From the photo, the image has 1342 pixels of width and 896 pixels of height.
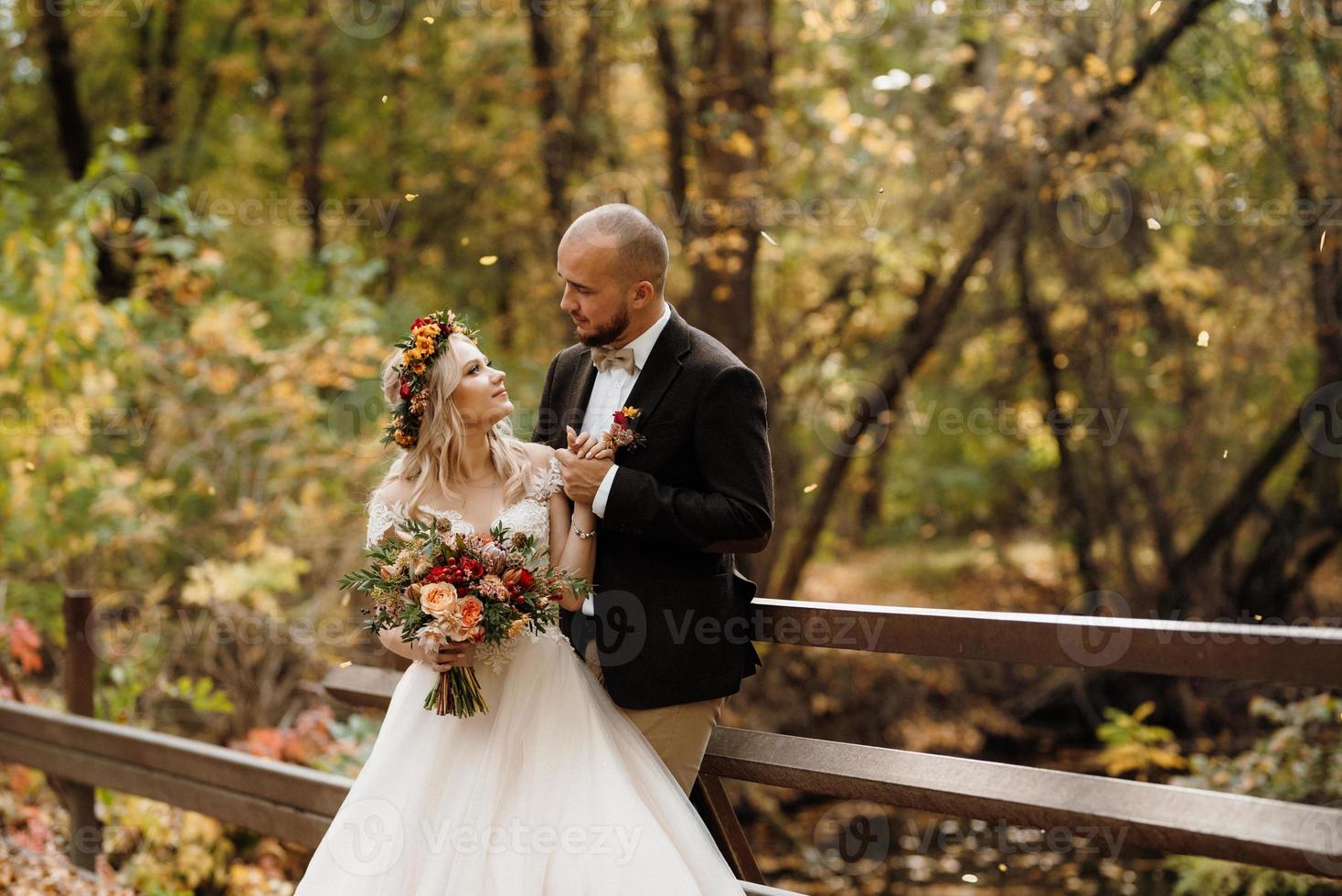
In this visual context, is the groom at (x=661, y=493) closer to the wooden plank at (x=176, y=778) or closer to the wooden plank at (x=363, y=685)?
the wooden plank at (x=363, y=685)

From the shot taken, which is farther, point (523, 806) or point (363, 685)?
point (363, 685)

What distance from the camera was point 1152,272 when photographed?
936 centimetres

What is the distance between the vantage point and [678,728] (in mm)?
3221

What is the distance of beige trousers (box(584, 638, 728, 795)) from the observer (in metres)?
3.20

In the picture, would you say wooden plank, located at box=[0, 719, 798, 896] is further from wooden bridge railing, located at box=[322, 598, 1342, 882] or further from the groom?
wooden bridge railing, located at box=[322, 598, 1342, 882]

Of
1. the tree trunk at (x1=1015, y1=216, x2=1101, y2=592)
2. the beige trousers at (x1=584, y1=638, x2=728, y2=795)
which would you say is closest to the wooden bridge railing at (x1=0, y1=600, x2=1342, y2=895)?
the beige trousers at (x1=584, y1=638, x2=728, y2=795)

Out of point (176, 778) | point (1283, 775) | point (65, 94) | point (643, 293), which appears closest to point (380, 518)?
point (643, 293)

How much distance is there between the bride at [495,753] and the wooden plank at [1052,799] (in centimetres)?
38

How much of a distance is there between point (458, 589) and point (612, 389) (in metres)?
0.71

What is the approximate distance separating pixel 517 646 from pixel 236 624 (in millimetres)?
4549

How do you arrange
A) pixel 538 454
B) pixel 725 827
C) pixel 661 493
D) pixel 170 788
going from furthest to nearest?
pixel 170 788 < pixel 725 827 < pixel 538 454 < pixel 661 493

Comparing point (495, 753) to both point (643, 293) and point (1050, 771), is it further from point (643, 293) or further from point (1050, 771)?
point (1050, 771)

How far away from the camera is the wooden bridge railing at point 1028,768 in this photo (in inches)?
97.2

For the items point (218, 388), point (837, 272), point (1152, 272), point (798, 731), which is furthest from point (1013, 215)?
point (218, 388)
